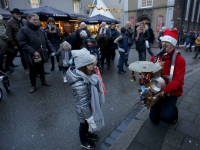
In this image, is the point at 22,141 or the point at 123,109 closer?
the point at 22,141

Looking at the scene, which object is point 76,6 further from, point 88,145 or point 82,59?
point 88,145

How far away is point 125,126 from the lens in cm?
265

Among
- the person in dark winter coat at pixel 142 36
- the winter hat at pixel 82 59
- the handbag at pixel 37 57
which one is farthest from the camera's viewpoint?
the person in dark winter coat at pixel 142 36

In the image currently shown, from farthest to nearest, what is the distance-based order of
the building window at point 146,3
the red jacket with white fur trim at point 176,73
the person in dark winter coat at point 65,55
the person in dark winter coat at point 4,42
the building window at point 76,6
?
the building window at point 146,3, the building window at point 76,6, the person in dark winter coat at point 4,42, the person in dark winter coat at point 65,55, the red jacket with white fur trim at point 176,73

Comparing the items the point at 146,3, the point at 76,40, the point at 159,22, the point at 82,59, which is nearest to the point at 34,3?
the point at 76,40

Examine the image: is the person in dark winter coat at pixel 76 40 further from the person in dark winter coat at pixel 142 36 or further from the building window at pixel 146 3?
the building window at pixel 146 3

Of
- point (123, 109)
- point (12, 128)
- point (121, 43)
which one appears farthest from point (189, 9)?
point (12, 128)

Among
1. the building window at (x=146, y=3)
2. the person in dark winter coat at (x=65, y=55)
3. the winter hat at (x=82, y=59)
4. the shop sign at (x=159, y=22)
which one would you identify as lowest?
the person in dark winter coat at (x=65, y=55)

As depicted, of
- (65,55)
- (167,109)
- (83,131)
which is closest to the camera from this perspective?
(83,131)

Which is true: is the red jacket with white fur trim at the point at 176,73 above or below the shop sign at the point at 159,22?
below

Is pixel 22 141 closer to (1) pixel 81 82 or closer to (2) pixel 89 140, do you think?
(2) pixel 89 140

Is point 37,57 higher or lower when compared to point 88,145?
higher

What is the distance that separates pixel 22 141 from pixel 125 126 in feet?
5.95

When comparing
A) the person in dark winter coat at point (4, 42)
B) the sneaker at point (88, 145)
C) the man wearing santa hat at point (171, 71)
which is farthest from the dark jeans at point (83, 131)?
the person in dark winter coat at point (4, 42)
